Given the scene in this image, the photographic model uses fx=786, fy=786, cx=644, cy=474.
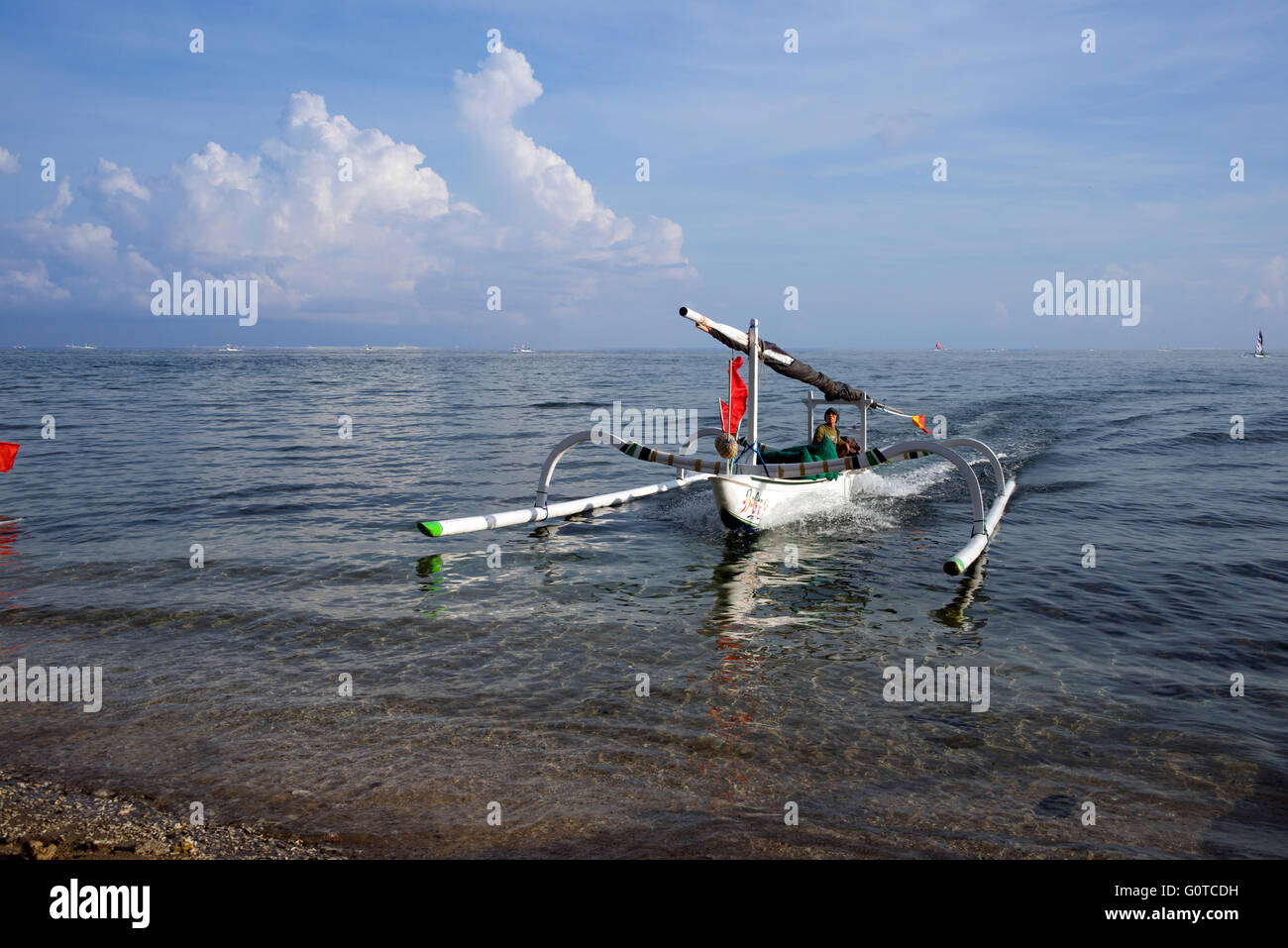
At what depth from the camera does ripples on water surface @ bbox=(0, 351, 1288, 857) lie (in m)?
4.86

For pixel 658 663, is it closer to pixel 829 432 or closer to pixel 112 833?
pixel 112 833

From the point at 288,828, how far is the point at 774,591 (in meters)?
6.36

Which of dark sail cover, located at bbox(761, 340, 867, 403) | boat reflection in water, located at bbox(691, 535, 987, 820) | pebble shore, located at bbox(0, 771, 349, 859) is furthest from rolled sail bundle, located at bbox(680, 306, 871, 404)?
pebble shore, located at bbox(0, 771, 349, 859)

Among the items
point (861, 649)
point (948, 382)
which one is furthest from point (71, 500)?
point (948, 382)

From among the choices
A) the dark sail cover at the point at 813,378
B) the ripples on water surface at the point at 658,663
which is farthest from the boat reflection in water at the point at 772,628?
the dark sail cover at the point at 813,378

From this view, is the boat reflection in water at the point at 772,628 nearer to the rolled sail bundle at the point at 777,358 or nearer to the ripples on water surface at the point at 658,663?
the ripples on water surface at the point at 658,663

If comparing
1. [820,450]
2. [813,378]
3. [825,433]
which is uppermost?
[813,378]

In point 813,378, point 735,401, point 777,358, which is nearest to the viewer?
point 735,401

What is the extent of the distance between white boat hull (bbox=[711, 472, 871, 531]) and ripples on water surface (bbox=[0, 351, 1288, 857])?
1.35ft

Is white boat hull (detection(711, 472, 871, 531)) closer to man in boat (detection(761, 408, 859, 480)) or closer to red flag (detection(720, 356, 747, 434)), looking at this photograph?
man in boat (detection(761, 408, 859, 480))

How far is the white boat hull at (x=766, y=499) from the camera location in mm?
11203

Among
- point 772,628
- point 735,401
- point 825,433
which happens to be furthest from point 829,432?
point 772,628

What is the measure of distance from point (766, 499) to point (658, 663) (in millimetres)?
4899

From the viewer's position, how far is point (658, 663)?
7.32 meters
